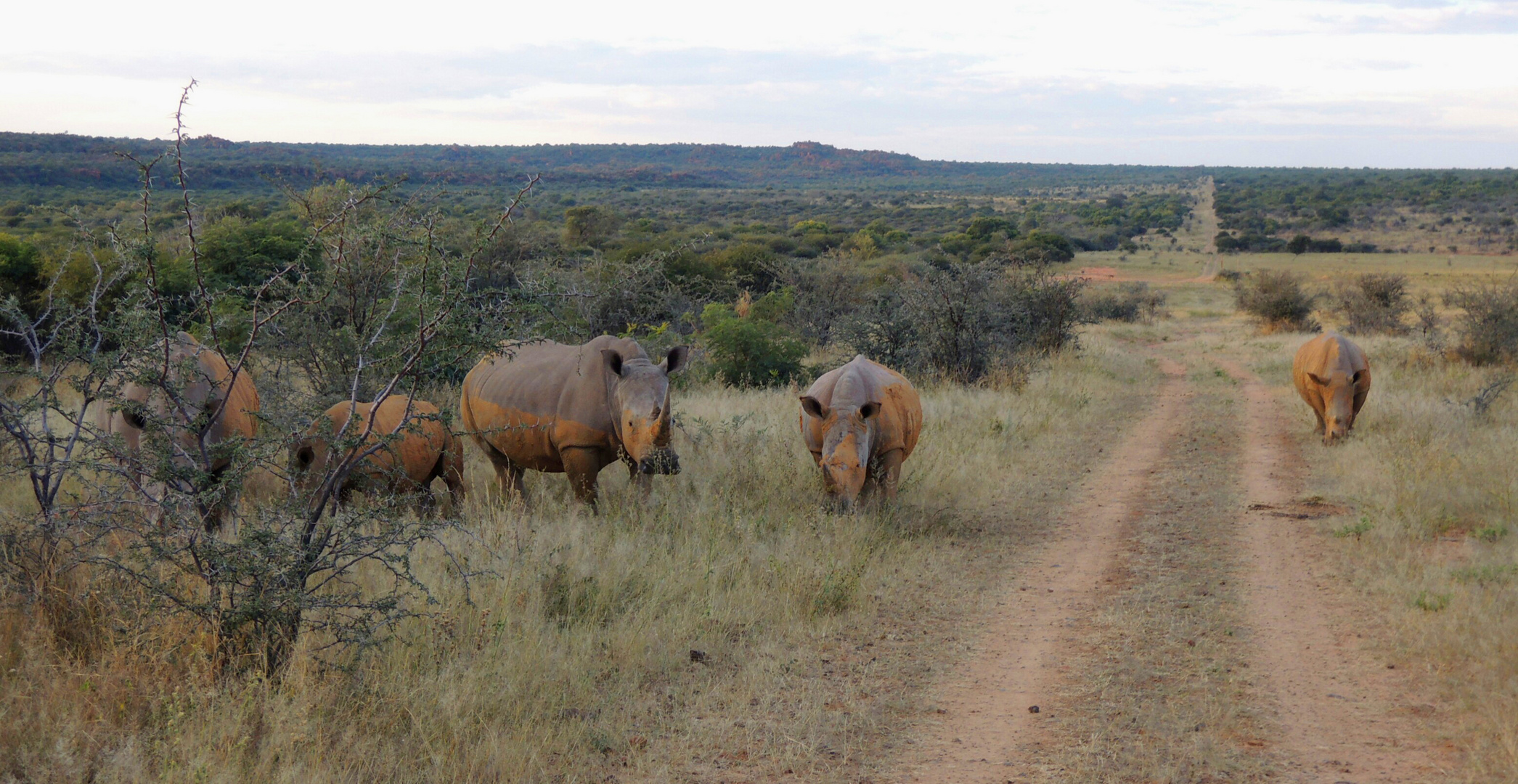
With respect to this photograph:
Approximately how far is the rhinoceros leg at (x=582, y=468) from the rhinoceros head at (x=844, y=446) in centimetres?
184

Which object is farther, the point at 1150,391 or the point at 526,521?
the point at 1150,391

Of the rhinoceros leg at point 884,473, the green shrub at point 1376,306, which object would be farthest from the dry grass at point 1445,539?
the green shrub at point 1376,306

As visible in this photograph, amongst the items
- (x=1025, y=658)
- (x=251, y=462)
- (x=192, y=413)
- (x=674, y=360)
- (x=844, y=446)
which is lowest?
(x=1025, y=658)

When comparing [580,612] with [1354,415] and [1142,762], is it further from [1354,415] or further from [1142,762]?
[1354,415]

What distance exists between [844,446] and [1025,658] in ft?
8.95

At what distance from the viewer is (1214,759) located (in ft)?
15.6

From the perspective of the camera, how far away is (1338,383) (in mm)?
12805

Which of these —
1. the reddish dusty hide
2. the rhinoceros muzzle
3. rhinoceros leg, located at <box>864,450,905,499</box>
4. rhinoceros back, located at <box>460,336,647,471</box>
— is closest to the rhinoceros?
the reddish dusty hide

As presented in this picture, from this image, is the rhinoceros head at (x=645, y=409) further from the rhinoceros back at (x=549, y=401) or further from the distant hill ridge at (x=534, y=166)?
the distant hill ridge at (x=534, y=166)

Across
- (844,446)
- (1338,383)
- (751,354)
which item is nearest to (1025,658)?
(844,446)

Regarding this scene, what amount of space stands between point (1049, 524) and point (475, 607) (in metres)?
5.55

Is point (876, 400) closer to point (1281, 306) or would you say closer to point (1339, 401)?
point (1339, 401)

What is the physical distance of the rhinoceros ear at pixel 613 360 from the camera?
798cm

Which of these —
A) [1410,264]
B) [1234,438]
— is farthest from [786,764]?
[1410,264]
